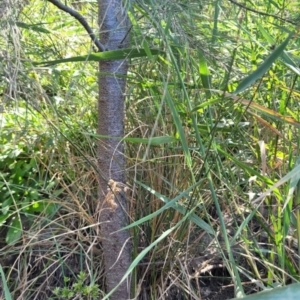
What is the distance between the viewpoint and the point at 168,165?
115cm

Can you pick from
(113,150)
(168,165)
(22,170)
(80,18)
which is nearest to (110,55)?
(80,18)

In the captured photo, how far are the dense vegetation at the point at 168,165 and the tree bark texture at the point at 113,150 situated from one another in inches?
1.3

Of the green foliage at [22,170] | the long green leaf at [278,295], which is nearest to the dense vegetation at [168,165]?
the green foliage at [22,170]

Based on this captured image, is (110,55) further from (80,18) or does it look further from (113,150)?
(113,150)

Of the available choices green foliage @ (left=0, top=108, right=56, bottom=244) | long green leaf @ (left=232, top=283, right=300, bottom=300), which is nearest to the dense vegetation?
green foliage @ (left=0, top=108, right=56, bottom=244)

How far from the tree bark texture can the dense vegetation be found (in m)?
0.03

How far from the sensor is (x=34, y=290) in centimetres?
113

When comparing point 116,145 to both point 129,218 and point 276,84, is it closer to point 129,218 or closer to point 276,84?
point 129,218

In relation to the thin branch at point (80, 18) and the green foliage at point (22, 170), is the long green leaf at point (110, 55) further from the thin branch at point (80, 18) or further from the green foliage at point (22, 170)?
the green foliage at point (22, 170)

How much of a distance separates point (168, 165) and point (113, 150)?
0.17 m

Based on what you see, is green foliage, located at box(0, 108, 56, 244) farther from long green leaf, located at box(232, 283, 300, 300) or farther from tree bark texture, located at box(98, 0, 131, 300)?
long green leaf, located at box(232, 283, 300, 300)

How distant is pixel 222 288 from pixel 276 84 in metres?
0.49

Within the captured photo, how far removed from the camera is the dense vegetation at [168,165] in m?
1.01

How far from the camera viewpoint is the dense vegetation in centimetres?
101
